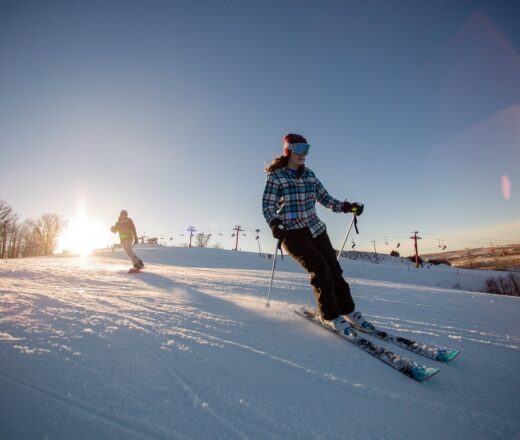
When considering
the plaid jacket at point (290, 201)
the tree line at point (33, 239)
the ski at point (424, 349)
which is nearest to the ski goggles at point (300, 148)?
the plaid jacket at point (290, 201)

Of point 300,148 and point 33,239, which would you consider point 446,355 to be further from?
point 33,239

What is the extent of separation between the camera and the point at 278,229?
9.97 ft

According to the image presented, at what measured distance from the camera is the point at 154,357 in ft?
6.06

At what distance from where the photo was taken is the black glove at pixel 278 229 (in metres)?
3.03

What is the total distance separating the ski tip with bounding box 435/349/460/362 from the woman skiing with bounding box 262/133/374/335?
661 mm

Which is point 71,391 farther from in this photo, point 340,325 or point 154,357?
point 340,325

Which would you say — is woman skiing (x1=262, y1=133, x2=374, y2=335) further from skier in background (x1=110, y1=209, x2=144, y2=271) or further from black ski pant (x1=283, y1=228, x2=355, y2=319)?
skier in background (x1=110, y1=209, x2=144, y2=271)

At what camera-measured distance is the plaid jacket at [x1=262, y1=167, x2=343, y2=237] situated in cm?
321

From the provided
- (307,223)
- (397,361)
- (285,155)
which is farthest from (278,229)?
(397,361)

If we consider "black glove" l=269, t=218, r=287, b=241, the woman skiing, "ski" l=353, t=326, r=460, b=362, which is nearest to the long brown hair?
the woman skiing

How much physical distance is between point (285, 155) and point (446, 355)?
8.64ft

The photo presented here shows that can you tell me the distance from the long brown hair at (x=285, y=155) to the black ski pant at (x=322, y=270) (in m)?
0.91

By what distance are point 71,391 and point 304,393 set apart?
1.26 metres

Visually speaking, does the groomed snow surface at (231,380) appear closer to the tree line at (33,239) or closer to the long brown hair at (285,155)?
the long brown hair at (285,155)
